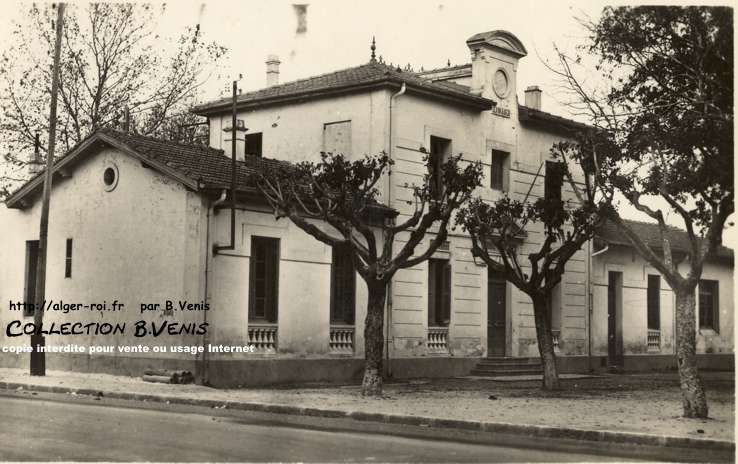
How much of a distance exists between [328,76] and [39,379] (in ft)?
35.0

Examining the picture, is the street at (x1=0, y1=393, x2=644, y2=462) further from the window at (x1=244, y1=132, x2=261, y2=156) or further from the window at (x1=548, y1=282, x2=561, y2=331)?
the window at (x1=548, y1=282, x2=561, y2=331)

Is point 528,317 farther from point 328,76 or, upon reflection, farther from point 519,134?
point 328,76

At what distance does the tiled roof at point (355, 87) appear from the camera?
22.9 meters

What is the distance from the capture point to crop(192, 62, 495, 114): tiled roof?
2289 centimetres

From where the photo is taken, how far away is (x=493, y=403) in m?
16.2

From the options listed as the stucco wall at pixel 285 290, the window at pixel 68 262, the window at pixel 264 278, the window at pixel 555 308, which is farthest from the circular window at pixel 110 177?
the window at pixel 555 308

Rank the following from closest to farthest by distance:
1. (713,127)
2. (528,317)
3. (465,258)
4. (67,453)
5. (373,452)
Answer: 1. (67,453)
2. (373,452)
3. (713,127)
4. (465,258)
5. (528,317)

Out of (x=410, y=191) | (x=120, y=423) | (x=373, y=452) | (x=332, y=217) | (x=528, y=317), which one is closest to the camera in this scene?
(x=373, y=452)

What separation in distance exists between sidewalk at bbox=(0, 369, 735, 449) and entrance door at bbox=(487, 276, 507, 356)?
321 cm

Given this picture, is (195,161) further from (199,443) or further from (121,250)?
(199,443)

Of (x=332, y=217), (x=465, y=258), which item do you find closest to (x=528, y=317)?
(x=465, y=258)

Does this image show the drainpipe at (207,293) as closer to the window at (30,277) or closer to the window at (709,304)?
the window at (30,277)

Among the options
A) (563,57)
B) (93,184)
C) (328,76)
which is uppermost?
(328,76)

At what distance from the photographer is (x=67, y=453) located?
30.8ft
